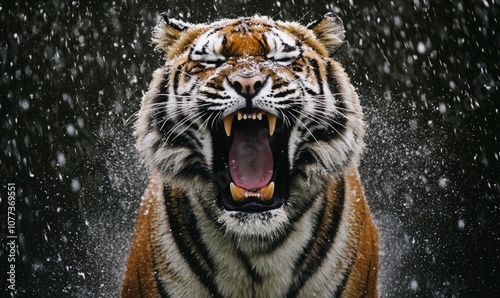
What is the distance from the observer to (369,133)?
461cm

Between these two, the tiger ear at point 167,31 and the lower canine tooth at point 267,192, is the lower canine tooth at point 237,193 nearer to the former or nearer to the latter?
the lower canine tooth at point 267,192

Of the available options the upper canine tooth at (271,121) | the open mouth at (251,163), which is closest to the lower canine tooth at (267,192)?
the open mouth at (251,163)

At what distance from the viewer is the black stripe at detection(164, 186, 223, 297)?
2160 millimetres

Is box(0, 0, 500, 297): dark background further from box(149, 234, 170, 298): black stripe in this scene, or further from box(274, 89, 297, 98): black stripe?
box(274, 89, 297, 98): black stripe

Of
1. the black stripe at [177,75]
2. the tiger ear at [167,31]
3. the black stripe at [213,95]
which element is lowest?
the black stripe at [213,95]

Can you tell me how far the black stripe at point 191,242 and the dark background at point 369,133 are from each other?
6.54 ft

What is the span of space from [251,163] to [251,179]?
0.17ft

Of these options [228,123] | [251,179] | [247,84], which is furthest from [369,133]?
[247,84]

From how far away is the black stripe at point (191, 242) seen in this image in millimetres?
2160

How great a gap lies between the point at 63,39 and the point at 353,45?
6.72ft

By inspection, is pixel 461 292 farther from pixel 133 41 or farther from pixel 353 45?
pixel 133 41

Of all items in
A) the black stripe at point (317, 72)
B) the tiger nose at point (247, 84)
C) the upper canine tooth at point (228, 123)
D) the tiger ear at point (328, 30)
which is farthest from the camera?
the tiger ear at point (328, 30)

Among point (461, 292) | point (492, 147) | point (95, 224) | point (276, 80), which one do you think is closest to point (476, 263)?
point (461, 292)

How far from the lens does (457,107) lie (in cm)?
489
